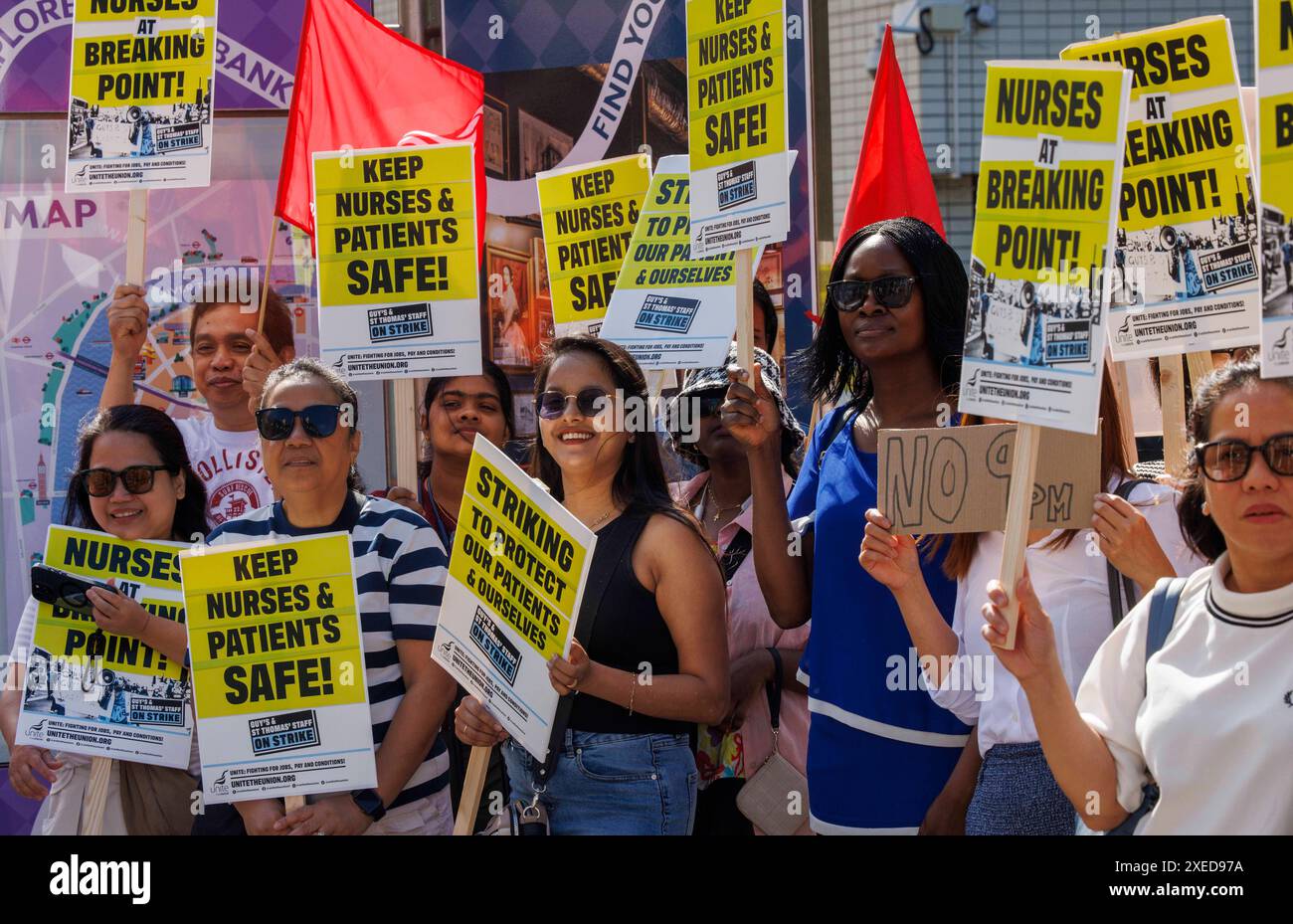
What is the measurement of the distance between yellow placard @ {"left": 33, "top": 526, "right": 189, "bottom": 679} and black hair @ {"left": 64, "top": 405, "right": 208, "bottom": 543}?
176 mm

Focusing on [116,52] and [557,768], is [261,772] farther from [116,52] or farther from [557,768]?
[116,52]

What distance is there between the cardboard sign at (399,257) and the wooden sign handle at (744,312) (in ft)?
3.00

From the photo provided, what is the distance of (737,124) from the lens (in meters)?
3.44

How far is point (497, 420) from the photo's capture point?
426 cm

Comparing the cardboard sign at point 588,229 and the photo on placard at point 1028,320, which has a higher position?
the cardboard sign at point 588,229

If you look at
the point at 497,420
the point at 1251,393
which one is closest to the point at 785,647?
the point at 497,420

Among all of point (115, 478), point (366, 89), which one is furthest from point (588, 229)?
point (115, 478)

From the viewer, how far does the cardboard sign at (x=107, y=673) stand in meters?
3.37

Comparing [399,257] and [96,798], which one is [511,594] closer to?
[96,798]

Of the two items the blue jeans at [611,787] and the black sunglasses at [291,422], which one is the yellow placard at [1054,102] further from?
the black sunglasses at [291,422]

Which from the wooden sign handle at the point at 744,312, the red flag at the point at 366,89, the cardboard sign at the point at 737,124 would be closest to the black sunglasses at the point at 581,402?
the wooden sign handle at the point at 744,312

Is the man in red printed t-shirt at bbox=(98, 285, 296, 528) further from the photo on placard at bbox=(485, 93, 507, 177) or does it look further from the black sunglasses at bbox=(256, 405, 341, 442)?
the photo on placard at bbox=(485, 93, 507, 177)

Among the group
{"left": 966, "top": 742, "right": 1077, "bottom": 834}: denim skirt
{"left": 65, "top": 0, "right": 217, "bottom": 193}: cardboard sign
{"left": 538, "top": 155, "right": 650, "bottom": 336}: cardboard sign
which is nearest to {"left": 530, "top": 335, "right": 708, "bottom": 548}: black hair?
{"left": 966, "top": 742, "right": 1077, "bottom": 834}: denim skirt

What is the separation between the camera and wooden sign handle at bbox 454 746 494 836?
3.04m
